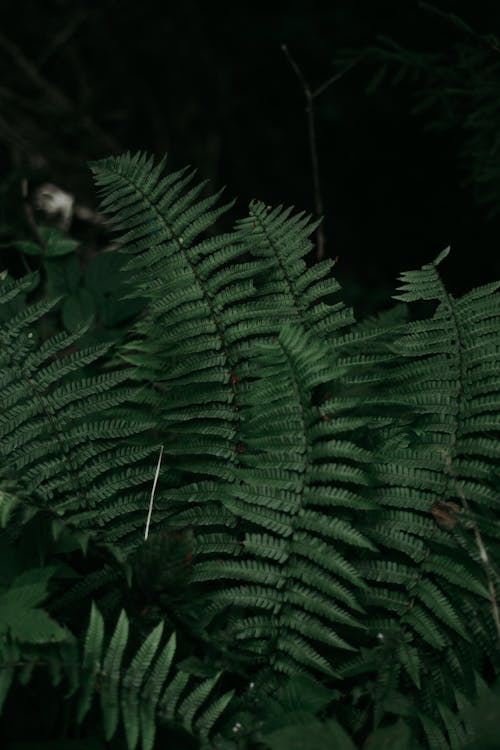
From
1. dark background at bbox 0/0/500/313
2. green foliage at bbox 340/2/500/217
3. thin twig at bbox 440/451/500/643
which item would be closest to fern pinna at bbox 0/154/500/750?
thin twig at bbox 440/451/500/643

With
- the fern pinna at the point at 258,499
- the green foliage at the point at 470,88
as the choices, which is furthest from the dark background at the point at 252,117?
the fern pinna at the point at 258,499

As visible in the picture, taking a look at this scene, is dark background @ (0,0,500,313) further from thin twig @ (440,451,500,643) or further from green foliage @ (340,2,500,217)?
thin twig @ (440,451,500,643)

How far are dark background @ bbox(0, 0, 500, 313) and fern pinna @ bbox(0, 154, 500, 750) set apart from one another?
1.99 m

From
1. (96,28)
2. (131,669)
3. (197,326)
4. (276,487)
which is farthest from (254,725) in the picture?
(96,28)

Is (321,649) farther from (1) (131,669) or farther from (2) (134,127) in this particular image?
(2) (134,127)

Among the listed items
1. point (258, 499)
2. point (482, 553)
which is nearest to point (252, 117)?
point (258, 499)

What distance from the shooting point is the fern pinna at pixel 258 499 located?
1.23m

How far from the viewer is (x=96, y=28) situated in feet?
13.8

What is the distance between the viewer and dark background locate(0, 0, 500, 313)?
3.54 meters

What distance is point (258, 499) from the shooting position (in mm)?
1328

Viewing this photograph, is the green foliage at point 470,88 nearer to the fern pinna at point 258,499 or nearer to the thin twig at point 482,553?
the fern pinna at point 258,499

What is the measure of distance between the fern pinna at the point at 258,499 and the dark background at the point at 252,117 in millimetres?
1986

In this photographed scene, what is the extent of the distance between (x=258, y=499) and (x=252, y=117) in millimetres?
3343

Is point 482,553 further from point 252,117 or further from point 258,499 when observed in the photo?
point 252,117
